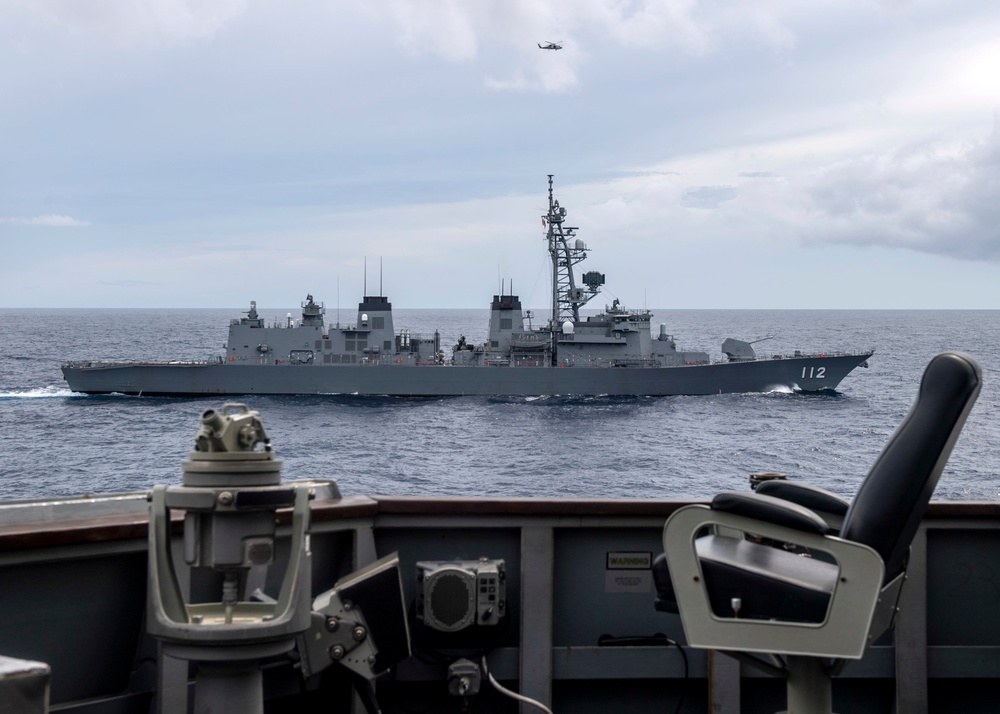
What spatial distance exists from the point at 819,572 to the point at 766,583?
0.61 feet

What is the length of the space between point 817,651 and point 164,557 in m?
1.43

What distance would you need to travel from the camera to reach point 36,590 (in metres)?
2.46

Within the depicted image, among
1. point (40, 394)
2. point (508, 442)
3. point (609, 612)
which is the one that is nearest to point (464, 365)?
point (508, 442)

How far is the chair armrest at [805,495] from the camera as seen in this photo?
258 centimetres

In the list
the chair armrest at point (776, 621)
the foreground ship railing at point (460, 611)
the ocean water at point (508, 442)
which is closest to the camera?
the chair armrest at point (776, 621)

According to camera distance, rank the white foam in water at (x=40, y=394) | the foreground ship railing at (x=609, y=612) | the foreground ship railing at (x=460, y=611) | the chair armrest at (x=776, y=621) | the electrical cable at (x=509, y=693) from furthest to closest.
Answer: the white foam in water at (x=40, y=394)
the foreground ship railing at (x=609, y=612)
the electrical cable at (x=509, y=693)
the foreground ship railing at (x=460, y=611)
the chair armrest at (x=776, y=621)

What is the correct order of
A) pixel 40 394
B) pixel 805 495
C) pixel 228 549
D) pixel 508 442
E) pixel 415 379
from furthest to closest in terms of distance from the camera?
pixel 40 394, pixel 415 379, pixel 508 442, pixel 805 495, pixel 228 549

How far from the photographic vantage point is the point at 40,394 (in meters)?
35.6

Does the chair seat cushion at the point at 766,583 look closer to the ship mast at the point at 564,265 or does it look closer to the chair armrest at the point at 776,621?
the chair armrest at the point at 776,621

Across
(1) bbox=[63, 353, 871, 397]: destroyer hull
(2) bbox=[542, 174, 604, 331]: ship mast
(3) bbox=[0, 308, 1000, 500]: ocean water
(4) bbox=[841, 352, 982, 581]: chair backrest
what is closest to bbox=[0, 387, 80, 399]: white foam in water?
(3) bbox=[0, 308, 1000, 500]: ocean water

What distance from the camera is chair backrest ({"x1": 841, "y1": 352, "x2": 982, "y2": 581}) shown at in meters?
2.05

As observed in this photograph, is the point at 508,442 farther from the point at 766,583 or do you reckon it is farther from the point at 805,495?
the point at 766,583

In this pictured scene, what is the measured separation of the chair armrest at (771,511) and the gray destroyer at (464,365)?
1209 inches

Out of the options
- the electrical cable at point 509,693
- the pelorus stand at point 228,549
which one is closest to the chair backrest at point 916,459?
the electrical cable at point 509,693
